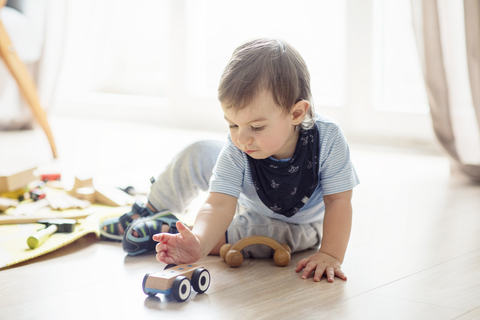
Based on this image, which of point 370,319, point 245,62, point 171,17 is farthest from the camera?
point 171,17

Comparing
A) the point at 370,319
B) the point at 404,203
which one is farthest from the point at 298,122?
the point at 404,203

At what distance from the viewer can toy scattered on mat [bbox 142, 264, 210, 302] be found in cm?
75

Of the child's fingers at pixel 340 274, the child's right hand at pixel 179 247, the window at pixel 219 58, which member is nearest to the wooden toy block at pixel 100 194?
Result: the child's right hand at pixel 179 247

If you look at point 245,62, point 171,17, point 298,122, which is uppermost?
point 171,17

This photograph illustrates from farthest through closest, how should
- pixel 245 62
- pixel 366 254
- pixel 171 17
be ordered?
pixel 171 17 < pixel 366 254 < pixel 245 62

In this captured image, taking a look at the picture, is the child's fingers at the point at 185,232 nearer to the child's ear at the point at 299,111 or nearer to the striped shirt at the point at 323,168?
the striped shirt at the point at 323,168

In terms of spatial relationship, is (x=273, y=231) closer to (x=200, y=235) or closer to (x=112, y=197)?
(x=200, y=235)

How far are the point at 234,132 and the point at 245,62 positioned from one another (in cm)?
11

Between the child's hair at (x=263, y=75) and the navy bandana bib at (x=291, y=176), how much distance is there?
9 cm

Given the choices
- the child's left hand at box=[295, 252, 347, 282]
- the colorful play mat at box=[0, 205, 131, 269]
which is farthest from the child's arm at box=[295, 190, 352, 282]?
the colorful play mat at box=[0, 205, 131, 269]

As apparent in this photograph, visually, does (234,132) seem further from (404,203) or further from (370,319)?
(404,203)

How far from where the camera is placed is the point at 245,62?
33.6 inches

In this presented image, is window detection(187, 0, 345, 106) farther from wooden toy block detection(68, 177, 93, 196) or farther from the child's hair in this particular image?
the child's hair

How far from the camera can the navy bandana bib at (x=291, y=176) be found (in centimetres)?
95
